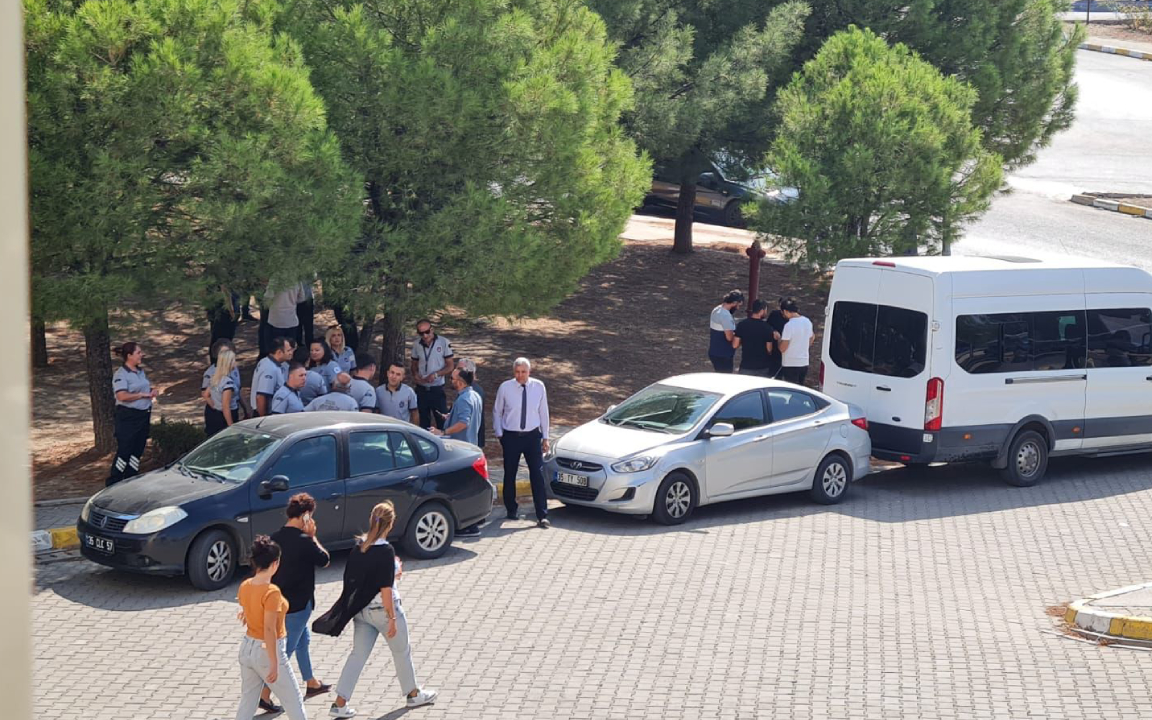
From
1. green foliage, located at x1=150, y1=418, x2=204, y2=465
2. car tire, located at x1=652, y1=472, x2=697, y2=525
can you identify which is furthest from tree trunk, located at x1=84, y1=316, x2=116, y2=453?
car tire, located at x1=652, y1=472, x2=697, y2=525

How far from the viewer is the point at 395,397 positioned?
15.1 m

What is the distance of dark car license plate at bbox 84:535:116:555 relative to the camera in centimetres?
1162

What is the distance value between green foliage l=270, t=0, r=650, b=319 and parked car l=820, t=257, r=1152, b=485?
386cm

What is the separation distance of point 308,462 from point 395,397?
280 centimetres

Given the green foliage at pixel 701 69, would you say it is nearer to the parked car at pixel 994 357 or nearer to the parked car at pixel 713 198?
the parked car at pixel 994 357

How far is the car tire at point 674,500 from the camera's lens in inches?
569

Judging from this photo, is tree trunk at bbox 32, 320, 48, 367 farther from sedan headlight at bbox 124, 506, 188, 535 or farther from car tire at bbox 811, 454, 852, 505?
car tire at bbox 811, 454, 852, 505

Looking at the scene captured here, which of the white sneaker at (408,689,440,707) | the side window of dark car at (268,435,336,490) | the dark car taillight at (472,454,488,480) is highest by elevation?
the side window of dark car at (268,435,336,490)

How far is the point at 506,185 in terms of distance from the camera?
17891 mm

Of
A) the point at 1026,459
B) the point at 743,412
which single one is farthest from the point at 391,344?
the point at 1026,459

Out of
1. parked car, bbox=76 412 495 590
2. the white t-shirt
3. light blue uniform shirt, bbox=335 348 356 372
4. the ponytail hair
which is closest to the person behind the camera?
the ponytail hair

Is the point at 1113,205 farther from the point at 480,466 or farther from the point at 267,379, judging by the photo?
the point at 267,379

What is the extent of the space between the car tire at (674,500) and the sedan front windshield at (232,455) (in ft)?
13.4

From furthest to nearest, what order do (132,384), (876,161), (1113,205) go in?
1. (1113,205)
2. (876,161)
3. (132,384)
